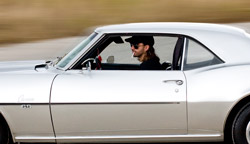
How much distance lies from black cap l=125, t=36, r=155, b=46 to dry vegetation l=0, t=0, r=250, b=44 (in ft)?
31.1

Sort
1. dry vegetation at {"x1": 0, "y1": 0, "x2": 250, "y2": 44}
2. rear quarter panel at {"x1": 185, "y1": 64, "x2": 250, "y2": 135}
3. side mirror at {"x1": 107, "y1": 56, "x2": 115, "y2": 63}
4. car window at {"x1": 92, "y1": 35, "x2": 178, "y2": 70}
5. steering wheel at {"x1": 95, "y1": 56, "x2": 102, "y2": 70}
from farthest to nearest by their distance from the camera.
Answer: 1. dry vegetation at {"x1": 0, "y1": 0, "x2": 250, "y2": 44}
2. side mirror at {"x1": 107, "y1": 56, "x2": 115, "y2": 63}
3. car window at {"x1": 92, "y1": 35, "x2": 178, "y2": 70}
4. steering wheel at {"x1": 95, "y1": 56, "x2": 102, "y2": 70}
5. rear quarter panel at {"x1": 185, "y1": 64, "x2": 250, "y2": 135}

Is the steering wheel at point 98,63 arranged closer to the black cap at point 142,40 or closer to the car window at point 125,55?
the car window at point 125,55

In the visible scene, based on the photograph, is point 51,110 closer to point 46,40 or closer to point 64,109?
point 64,109

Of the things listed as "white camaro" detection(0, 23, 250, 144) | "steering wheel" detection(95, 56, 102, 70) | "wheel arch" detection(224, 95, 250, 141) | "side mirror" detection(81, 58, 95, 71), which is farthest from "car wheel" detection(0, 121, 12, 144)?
"wheel arch" detection(224, 95, 250, 141)

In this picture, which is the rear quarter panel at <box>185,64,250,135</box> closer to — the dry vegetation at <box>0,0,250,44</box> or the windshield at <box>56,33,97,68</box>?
the windshield at <box>56,33,97,68</box>

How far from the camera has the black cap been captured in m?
5.91

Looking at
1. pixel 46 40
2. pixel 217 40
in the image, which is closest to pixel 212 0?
pixel 46 40

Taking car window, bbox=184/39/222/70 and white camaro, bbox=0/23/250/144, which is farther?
car window, bbox=184/39/222/70

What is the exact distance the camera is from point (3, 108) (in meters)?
Result: 5.56

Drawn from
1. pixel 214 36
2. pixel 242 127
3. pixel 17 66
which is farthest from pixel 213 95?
pixel 17 66

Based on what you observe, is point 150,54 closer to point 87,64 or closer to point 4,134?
point 87,64

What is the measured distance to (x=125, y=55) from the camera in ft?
21.8

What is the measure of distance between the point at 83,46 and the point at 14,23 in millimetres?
11071

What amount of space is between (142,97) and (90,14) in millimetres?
11917
